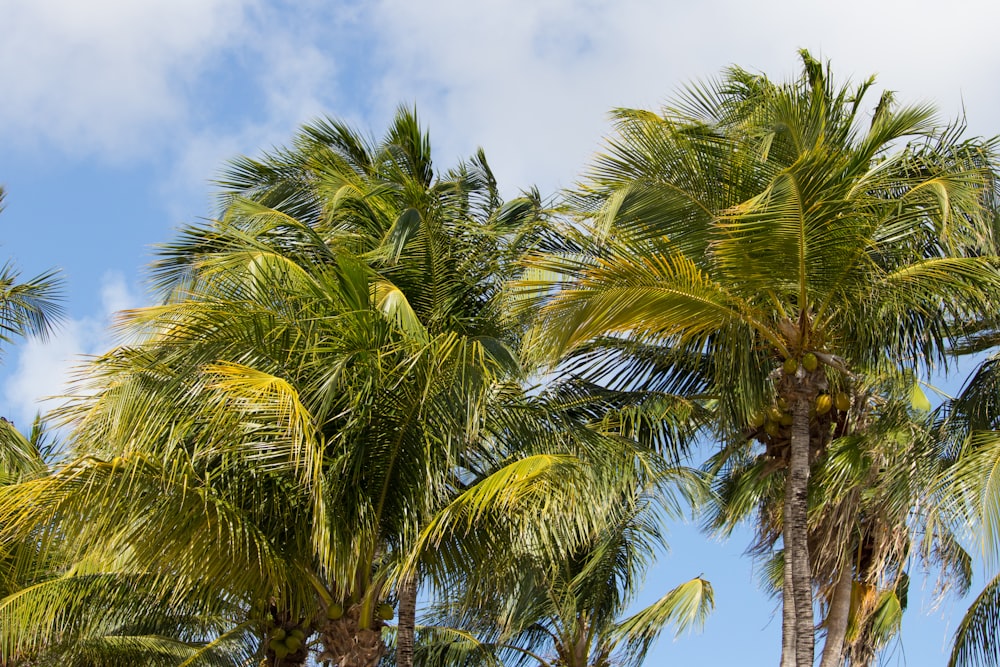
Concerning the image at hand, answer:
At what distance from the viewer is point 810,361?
11016 mm

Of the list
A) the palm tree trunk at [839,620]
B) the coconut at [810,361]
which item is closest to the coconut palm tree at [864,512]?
the palm tree trunk at [839,620]

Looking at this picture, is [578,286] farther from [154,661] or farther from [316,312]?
[154,661]

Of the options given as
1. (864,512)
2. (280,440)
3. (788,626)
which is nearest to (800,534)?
(788,626)

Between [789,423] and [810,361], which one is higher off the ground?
[789,423]

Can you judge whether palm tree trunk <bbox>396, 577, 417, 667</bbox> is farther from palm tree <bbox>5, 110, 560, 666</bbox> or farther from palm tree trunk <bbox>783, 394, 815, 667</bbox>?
palm tree trunk <bbox>783, 394, 815, 667</bbox>

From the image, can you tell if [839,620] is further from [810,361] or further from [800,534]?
[810,361]

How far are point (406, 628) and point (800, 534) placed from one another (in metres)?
3.96

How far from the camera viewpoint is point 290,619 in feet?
39.2

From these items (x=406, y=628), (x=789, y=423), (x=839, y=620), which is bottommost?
(x=406, y=628)

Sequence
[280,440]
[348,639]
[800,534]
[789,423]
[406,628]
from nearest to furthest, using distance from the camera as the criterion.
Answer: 1. [280,440]
2. [348,639]
3. [800,534]
4. [406,628]
5. [789,423]

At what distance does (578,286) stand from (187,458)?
3.42 meters

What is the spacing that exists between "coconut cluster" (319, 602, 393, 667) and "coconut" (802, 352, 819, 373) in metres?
4.49

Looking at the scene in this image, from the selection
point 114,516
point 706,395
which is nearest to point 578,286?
point 706,395

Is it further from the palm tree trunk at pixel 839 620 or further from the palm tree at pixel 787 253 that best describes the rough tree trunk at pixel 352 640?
the palm tree trunk at pixel 839 620
